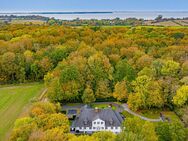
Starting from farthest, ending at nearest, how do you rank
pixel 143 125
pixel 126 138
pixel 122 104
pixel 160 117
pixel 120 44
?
pixel 120 44 → pixel 122 104 → pixel 160 117 → pixel 143 125 → pixel 126 138

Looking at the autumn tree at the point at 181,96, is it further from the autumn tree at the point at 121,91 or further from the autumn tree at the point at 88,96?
the autumn tree at the point at 88,96

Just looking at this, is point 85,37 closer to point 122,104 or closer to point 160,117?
point 122,104

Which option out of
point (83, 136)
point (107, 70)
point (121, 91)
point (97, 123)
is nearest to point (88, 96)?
point (121, 91)

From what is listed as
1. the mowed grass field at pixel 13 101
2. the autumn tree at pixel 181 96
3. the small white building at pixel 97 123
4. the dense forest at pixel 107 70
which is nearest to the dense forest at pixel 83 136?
the small white building at pixel 97 123

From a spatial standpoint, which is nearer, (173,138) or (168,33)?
(173,138)

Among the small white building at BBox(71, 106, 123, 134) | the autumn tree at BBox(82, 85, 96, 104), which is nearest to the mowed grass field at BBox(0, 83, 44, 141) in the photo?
the small white building at BBox(71, 106, 123, 134)

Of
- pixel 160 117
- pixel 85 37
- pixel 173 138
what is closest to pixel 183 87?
pixel 160 117
